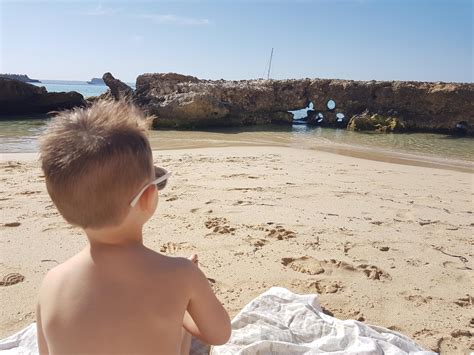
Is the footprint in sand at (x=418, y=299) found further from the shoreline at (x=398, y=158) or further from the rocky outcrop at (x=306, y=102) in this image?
the rocky outcrop at (x=306, y=102)

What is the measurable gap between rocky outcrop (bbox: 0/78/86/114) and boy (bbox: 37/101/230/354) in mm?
20049

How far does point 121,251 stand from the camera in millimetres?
1354

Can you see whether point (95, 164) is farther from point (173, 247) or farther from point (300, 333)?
point (173, 247)

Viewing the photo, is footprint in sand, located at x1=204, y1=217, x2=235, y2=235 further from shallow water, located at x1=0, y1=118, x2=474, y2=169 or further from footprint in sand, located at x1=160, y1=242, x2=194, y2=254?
shallow water, located at x1=0, y1=118, x2=474, y2=169

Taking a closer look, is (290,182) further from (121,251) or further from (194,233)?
(121,251)

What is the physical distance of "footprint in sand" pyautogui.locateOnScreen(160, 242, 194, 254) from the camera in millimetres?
3463

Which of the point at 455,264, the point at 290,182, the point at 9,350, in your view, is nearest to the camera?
the point at 9,350

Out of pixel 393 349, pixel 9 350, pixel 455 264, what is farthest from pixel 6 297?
pixel 455 264

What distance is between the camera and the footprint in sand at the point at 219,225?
3.86 metres

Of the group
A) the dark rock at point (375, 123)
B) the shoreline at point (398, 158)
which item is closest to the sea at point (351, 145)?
the shoreline at point (398, 158)

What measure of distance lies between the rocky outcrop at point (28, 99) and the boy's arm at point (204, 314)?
1999 centimetres

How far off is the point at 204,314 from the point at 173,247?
2.02m

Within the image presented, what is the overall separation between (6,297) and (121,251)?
1.80 m

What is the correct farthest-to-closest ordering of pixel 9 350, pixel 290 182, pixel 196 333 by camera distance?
pixel 290 182
pixel 9 350
pixel 196 333
